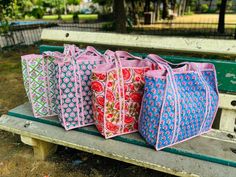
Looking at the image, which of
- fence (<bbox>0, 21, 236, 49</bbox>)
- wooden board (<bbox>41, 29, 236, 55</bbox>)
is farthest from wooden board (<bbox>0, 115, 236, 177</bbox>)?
fence (<bbox>0, 21, 236, 49</bbox>)

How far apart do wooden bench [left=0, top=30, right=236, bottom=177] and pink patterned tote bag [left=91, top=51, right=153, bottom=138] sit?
10 cm

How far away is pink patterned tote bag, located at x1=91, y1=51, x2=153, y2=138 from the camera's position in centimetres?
163

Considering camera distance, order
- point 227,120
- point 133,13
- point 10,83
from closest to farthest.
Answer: point 227,120 → point 10,83 → point 133,13

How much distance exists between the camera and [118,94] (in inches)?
65.6

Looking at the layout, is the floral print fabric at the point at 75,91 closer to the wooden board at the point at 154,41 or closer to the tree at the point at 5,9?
the wooden board at the point at 154,41

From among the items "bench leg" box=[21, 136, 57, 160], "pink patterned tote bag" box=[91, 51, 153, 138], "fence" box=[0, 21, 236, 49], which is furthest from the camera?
"fence" box=[0, 21, 236, 49]

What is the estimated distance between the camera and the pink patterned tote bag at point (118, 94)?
5.35 feet

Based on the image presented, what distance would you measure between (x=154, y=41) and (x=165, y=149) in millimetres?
890

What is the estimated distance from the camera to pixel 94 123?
1.95 metres

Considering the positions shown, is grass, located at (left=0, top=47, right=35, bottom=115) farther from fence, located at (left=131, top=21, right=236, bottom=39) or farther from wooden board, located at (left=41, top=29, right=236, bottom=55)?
fence, located at (left=131, top=21, right=236, bottom=39)

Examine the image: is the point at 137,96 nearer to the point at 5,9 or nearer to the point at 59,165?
the point at 59,165

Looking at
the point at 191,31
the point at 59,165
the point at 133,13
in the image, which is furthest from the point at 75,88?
the point at 133,13

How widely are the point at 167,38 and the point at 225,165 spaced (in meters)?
1.04

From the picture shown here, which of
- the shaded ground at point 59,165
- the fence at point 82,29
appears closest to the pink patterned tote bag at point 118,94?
the shaded ground at point 59,165
